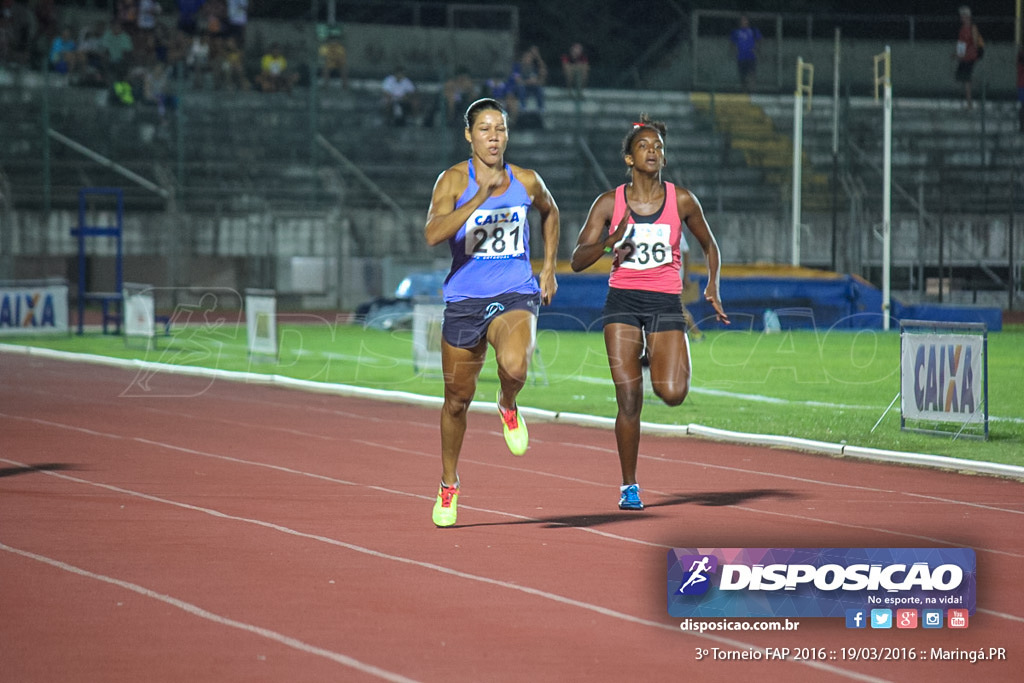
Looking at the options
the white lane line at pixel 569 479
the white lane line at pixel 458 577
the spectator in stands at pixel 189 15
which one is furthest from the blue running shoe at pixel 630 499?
the spectator in stands at pixel 189 15

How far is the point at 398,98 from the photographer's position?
124ft

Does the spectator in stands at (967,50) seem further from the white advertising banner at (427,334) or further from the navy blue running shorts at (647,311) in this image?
the navy blue running shorts at (647,311)

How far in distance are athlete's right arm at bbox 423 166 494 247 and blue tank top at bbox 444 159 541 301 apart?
2.3 inches

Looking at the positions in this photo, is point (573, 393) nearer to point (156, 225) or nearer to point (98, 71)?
point (156, 225)

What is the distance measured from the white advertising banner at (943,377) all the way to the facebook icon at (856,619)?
6.65 metres

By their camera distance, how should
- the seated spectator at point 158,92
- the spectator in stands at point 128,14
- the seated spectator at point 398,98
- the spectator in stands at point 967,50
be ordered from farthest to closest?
the spectator in stands at point 967,50, the seated spectator at point 398,98, the spectator in stands at point 128,14, the seated spectator at point 158,92

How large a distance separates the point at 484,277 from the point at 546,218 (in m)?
0.56

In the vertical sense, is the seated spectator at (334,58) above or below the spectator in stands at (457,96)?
above

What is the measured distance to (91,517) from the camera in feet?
29.2

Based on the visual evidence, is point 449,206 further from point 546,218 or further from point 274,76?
point 274,76

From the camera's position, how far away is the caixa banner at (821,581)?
19.7ft

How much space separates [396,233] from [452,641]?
29.4 metres

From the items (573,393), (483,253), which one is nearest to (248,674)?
(483,253)

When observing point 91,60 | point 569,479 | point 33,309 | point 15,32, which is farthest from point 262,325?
point 15,32
